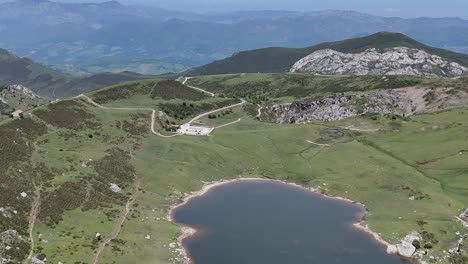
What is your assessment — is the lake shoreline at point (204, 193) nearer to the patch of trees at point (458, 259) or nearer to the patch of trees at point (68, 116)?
the patch of trees at point (458, 259)

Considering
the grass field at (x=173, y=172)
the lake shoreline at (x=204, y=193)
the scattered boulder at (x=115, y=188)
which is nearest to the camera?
the lake shoreline at (x=204, y=193)

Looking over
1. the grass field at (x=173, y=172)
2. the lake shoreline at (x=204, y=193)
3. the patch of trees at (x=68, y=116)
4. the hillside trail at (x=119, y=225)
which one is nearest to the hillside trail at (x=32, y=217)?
A: the grass field at (x=173, y=172)

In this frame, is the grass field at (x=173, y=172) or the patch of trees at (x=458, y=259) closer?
the patch of trees at (x=458, y=259)

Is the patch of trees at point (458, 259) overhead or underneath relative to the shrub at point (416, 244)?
overhead

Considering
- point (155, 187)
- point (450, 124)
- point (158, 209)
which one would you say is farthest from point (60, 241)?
point (450, 124)

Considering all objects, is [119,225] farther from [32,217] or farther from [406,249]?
[406,249]

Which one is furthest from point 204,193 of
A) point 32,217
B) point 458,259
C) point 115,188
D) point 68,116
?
point 458,259

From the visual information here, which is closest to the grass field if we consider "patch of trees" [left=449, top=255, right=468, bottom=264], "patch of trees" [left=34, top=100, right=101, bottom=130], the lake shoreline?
"patch of trees" [left=34, top=100, right=101, bottom=130]

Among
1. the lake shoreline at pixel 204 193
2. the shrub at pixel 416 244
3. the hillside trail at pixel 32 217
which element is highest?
the shrub at pixel 416 244

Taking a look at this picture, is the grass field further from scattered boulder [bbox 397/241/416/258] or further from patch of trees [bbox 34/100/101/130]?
scattered boulder [bbox 397/241/416/258]

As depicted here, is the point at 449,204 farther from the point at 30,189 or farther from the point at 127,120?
the point at 127,120
